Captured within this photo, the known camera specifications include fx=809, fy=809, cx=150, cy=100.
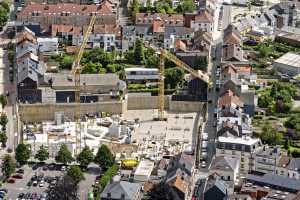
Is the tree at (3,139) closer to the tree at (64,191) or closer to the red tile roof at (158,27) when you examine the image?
the tree at (64,191)

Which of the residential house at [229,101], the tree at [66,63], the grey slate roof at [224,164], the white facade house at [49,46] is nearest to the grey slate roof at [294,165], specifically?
the grey slate roof at [224,164]

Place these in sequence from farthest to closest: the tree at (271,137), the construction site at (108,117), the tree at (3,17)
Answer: the tree at (3,17), the construction site at (108,117), the tree at (271,137)

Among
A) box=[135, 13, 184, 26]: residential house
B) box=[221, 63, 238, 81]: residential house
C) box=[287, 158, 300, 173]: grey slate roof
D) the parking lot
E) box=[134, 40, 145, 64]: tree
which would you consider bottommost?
the parking lot

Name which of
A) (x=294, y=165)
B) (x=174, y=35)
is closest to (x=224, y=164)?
(x=294, y=165)

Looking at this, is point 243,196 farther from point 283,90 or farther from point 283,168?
point 283,90

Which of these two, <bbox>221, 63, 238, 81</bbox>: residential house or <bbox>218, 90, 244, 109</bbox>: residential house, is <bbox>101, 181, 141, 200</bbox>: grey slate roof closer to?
<bbox>218, 90, 244, 109</bbox>: residential house

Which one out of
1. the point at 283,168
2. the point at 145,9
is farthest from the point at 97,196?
the point at 145,9

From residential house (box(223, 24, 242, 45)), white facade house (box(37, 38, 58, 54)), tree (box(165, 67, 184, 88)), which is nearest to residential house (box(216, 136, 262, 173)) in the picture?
tree (box(165, 67, 184, 88))
